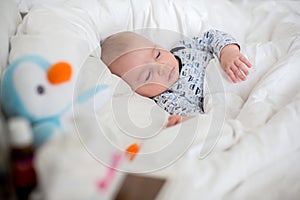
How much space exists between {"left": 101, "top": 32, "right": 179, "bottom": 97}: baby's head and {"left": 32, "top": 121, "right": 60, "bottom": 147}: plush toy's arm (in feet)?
1.59

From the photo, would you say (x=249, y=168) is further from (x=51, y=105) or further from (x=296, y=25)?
(x=296, y=25)

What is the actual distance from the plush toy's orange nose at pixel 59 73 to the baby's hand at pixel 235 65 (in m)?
0.56

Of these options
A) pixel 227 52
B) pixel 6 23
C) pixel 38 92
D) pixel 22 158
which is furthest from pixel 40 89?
pixel 227 52

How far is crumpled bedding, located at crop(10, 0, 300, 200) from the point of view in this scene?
0.49 meters

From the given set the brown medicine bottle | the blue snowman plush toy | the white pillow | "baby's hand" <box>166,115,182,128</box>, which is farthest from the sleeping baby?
the brown medicine bottle

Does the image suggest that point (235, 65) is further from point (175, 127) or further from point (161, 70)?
point (175, 127)

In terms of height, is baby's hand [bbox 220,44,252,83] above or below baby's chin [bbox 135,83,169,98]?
above

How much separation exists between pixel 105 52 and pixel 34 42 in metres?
0.30

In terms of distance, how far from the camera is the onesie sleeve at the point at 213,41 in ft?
3.78

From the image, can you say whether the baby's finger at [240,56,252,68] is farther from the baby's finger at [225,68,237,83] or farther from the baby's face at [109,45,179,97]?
the baby's face at [109,45,179,97]

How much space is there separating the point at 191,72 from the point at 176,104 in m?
0.14

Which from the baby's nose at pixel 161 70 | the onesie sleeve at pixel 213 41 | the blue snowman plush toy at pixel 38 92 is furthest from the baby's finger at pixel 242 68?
the blue snowman plush toy at pixel 38 92

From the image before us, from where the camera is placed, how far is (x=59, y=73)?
606 mm

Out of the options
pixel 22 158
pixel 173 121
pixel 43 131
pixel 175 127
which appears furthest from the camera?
pixel 173 121
